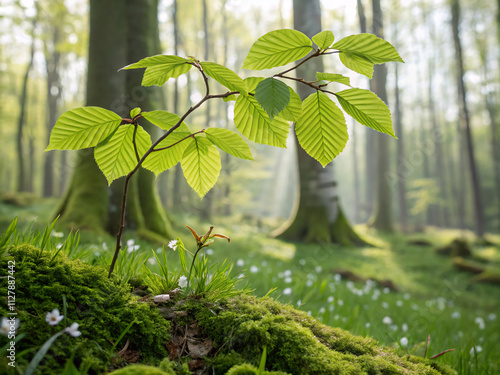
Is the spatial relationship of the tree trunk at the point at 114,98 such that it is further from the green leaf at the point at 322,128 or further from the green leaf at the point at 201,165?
the green leaf at the point at 322,128

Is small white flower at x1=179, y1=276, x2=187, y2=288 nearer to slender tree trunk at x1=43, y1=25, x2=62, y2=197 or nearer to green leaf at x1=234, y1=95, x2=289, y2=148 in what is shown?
green leaf at x1=234, y1=95, x2=289, y2=148

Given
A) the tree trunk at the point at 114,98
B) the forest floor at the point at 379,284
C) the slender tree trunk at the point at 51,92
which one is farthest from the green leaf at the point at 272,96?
the slender tree trunk at the point at 51,92

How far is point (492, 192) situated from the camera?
3234 cm

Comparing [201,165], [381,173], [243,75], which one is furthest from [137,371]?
[243,75]

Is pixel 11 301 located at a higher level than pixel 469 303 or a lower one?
higher

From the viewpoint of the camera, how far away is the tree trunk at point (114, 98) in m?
4.34

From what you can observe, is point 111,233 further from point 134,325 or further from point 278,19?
point 278,19

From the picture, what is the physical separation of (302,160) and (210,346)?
7481 mm

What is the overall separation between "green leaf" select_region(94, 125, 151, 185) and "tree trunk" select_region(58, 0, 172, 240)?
3222 millimetres

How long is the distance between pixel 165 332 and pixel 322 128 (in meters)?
0.99

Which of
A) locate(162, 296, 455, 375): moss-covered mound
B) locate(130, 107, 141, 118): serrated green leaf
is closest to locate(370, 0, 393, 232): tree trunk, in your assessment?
locate(162, 296, 455, 375): moss-covered mound

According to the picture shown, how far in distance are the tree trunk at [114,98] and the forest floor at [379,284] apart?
464 millimetres

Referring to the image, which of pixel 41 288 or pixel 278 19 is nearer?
pixel 41 288

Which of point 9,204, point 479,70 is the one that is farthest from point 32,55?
point 479,70
